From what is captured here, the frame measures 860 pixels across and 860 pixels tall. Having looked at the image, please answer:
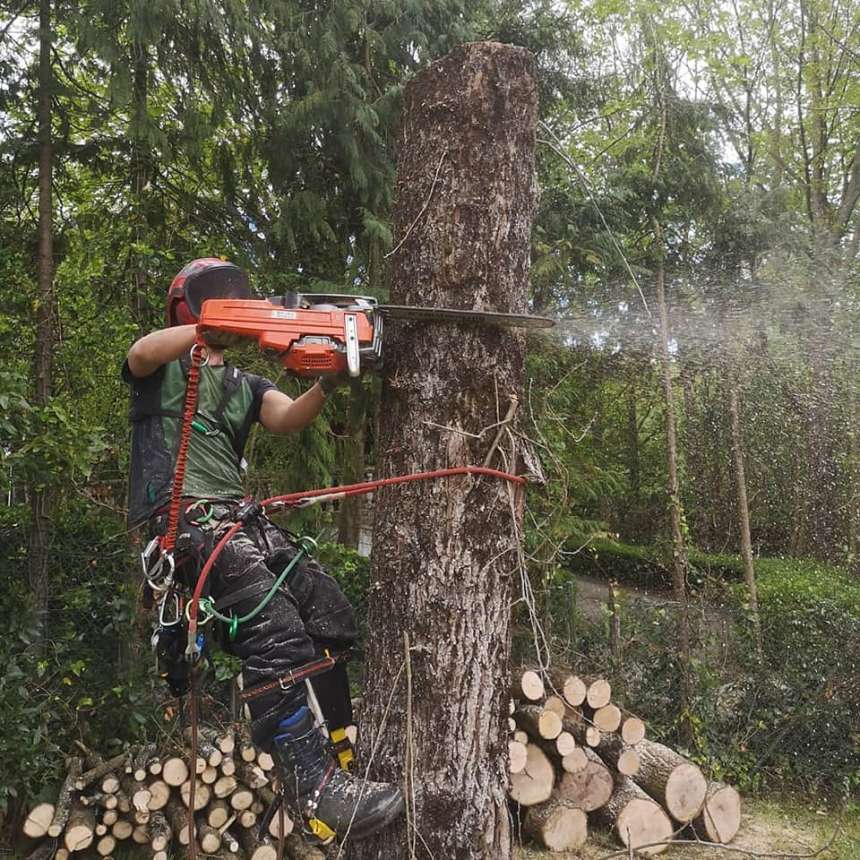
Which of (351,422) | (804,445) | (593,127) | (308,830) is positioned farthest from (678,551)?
(593,127)

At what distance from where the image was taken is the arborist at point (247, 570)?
2221 millimetres

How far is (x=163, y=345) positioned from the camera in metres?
2.28

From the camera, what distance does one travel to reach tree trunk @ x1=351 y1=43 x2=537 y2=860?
7.24 feet

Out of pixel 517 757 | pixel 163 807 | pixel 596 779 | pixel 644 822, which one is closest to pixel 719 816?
pixel 644 822

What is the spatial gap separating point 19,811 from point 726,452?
7819mm

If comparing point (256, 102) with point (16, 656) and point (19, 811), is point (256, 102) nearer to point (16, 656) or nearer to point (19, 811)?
point (16, 656)

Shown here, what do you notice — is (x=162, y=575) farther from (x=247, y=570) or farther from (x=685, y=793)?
(x=685, y=793)

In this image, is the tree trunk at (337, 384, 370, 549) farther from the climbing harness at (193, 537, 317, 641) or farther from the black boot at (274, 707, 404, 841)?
the black boot at (274, 707, 404, 841)

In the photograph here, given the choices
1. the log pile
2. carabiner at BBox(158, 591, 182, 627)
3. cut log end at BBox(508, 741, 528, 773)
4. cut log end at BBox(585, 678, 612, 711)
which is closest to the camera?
carabiner at BBox(158, 591, 182, 627)

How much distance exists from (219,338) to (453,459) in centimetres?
76

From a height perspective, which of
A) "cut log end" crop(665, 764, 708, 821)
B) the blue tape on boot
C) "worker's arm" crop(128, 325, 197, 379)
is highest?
"worker's arm" crop(128, 325, 197, 379)

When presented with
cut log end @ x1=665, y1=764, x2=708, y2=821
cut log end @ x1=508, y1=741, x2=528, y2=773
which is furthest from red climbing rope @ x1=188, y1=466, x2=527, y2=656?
cut log end @ x1=665, y1=764, x2=708, y2=821

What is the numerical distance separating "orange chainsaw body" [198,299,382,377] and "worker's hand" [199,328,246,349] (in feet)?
0.05

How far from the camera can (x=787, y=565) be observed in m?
8.91
